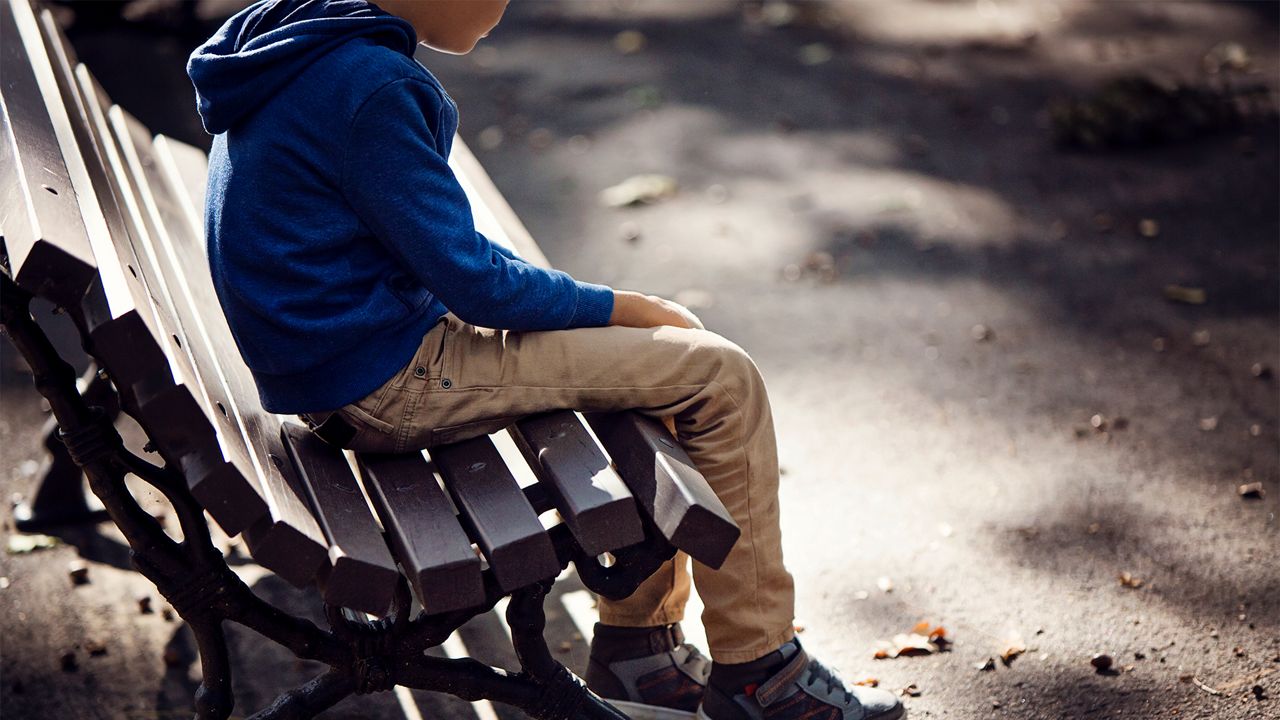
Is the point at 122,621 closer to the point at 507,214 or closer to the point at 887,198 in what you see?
the point at 507,214

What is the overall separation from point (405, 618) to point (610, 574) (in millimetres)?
404

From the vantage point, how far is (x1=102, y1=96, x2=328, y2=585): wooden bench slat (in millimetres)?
1964

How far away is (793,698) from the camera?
2.57 meters

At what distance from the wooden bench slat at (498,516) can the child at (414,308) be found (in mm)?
79

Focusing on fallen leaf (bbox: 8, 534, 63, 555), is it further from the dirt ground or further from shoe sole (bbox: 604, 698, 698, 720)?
shoe sole (bbox: 604, 698, 698, 720)

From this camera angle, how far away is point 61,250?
1.83 m

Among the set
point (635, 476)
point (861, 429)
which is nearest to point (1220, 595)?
point (861, 429)

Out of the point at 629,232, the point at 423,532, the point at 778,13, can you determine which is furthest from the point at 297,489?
the point at 778,13

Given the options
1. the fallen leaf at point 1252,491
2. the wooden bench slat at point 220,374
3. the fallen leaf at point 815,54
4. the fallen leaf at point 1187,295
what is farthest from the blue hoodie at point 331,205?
the fallen leaf at point 815,54

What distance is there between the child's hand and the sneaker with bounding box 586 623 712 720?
748 millimetres

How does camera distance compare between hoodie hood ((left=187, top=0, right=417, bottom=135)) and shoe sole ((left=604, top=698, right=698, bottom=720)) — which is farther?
shoe sole ((left=604, top=698, right=698, bottom=720))

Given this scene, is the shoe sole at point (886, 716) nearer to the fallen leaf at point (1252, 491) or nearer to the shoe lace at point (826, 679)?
the shoe lace at point (826, 679)

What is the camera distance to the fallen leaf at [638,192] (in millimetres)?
5648

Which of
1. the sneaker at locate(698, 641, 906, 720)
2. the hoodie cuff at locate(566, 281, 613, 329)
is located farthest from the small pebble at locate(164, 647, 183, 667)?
the hoodie cuff at locate(566, 281, 613, 329)
